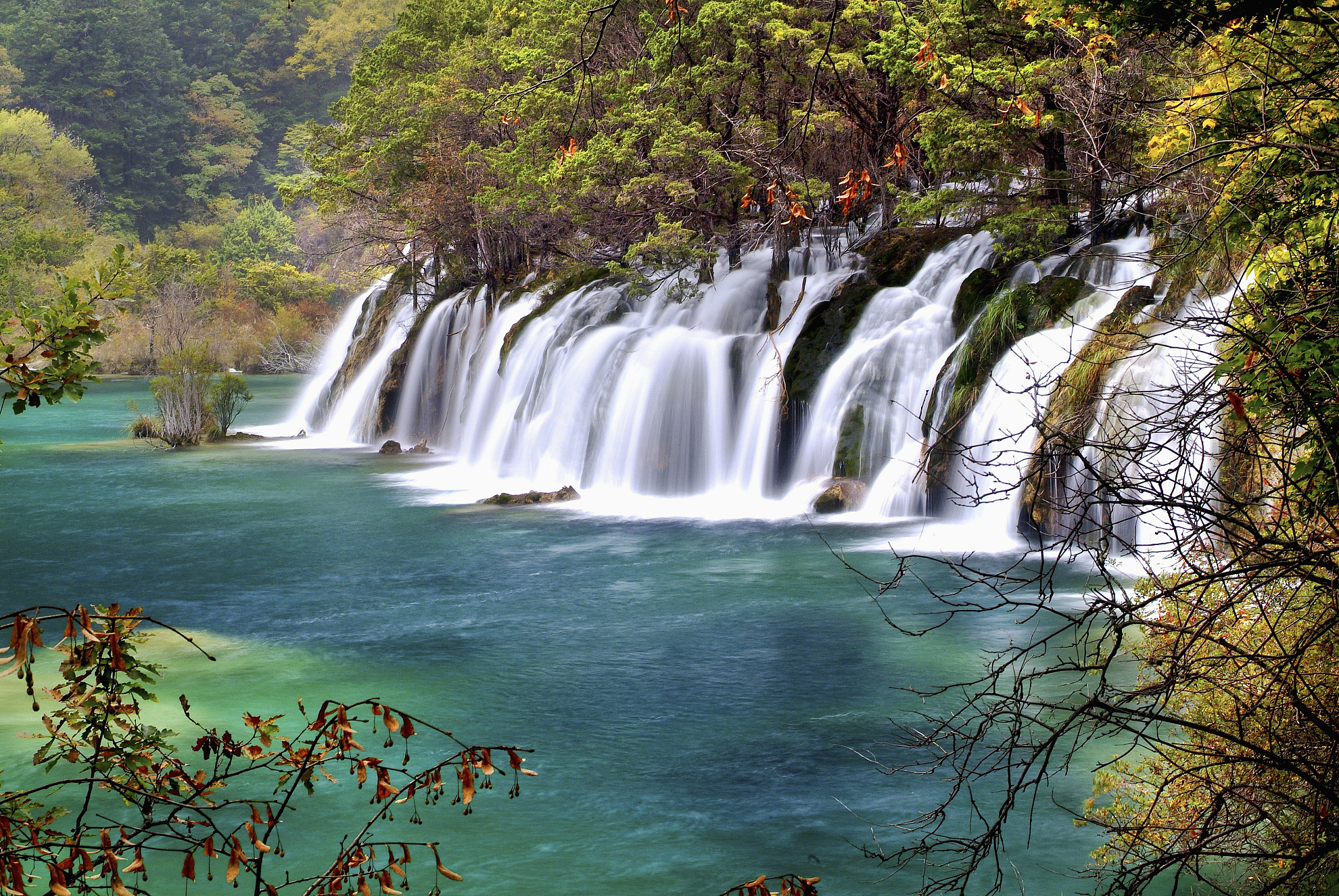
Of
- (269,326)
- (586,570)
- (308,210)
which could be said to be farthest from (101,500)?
(308,210)

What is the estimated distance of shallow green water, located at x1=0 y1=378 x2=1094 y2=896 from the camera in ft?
22.5

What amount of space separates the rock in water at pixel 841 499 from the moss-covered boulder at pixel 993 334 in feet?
3.32

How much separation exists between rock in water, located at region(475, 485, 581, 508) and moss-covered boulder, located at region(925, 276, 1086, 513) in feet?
18.3

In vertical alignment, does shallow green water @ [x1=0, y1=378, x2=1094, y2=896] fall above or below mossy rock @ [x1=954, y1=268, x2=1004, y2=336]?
below

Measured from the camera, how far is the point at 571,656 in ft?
34.1

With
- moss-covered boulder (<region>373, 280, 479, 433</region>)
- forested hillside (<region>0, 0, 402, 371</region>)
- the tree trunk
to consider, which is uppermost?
forested hillside (<region>0, 0, 402, 371</region>)

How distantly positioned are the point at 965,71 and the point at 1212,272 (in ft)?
13.3

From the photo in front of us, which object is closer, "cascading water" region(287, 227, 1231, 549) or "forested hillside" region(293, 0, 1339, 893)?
"forested hillside" region(293, 0, 1339, 893)

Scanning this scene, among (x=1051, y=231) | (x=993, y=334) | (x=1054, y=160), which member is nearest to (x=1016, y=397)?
(x=993, y=334)

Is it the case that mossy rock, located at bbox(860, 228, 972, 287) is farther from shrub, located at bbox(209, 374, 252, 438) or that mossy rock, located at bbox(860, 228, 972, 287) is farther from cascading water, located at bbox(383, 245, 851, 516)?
shrub, located at bbox(209, 374, 252, 438)

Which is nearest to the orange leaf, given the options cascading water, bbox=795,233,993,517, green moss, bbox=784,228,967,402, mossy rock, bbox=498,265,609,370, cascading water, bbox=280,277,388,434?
cascading water, bbox=795,233,993,517

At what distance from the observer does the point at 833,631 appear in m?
10.8

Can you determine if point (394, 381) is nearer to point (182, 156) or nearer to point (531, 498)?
point (531, 498)

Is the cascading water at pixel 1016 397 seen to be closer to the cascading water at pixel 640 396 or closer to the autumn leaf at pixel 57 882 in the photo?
the cascading water at pixel 640 396
